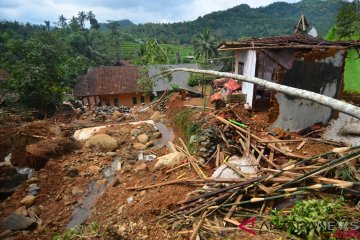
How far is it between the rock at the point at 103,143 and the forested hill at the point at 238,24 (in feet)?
271

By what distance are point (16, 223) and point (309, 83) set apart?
10.3 metres

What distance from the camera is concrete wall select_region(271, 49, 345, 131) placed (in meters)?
7.82

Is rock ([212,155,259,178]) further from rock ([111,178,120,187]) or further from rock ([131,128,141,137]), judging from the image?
rock ([131,128,141,137])

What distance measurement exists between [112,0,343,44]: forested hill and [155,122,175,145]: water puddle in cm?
8031

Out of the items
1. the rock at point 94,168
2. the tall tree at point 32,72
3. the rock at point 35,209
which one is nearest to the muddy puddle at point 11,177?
the rock at point 35,209

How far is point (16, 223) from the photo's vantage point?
6.56 meters

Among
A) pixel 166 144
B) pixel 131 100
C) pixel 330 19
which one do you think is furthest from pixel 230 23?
pixel 166 144

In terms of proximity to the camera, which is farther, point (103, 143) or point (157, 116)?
point (157, 116)

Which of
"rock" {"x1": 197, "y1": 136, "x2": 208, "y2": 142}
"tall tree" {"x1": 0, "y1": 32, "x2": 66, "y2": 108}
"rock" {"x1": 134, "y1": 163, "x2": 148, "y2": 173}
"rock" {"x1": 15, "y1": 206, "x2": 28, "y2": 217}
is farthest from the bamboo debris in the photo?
"tall tree" {"x1": 0, "y1": 32, "x2": 66, "y2": 108}

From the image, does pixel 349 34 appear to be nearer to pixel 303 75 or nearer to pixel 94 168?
pixel 303 75

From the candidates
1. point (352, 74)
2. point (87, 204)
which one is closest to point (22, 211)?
point (87, 204)

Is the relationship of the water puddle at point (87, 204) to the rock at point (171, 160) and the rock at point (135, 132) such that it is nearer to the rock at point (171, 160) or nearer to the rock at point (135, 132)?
the rock at point (171, 160)

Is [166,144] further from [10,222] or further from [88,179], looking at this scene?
[10,222]

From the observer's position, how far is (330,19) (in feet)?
327
